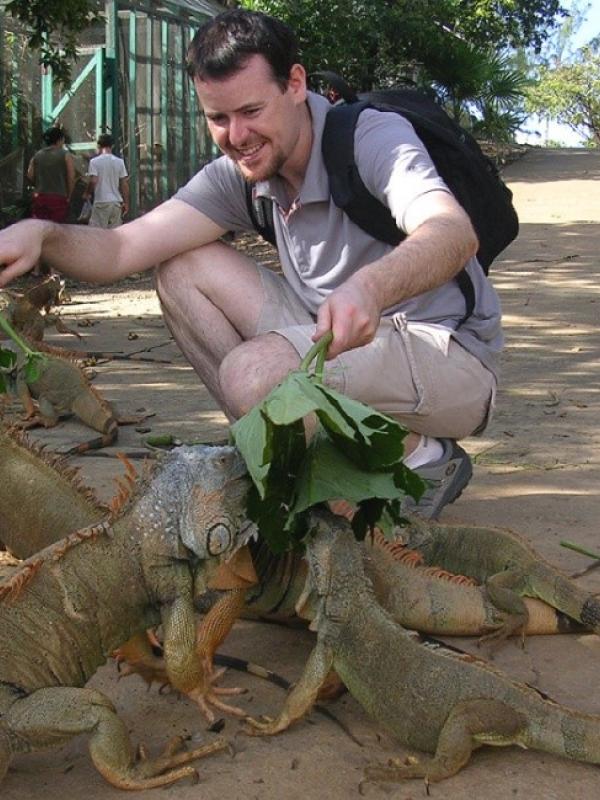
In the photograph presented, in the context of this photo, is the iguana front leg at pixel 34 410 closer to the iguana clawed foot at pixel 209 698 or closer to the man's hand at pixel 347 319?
the iguana clawed foot at pixel 209 698

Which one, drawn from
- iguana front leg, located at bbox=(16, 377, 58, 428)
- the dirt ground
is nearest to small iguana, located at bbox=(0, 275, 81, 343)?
the dirt ground

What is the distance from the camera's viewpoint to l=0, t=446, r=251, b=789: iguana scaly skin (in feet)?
9.99

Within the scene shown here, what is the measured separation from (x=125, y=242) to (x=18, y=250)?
0.86 metres

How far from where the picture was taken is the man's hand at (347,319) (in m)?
3.11

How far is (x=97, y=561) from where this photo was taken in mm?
3260

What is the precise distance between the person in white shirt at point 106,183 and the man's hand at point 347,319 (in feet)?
43.7

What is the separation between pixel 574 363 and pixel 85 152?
11.2m

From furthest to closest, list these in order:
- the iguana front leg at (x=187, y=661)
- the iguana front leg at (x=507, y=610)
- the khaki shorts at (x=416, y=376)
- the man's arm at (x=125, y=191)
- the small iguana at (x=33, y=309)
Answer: the man's arm at (x=125, y=191) → the small iguana at (x=33, y=309) → the khaki shorts at (x=416, y=376) → the iguana front leg at (x=507, y=610) → the iguana front leg at (x=187, y=661)

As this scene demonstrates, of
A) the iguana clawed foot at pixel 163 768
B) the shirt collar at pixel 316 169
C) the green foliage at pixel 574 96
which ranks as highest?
the shirt collar at pixel 316 169

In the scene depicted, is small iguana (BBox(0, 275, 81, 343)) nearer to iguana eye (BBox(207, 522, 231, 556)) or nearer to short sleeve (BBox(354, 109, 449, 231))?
short sleeve (BBox(354, 109, 449, 231))

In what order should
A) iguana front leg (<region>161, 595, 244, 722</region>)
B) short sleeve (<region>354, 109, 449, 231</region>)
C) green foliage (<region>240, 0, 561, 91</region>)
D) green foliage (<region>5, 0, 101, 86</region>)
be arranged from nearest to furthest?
1. iguana front leg (<region>161, 595, 244, 722</region>)
2. short sleeve (<region>354, 109, 449, 231</region>)
3. green foliage (<region>5, 0, 101, 86</region>)
4. green foliage (<region>240, 0, 561, 91</region>)

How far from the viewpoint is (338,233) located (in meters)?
4.54

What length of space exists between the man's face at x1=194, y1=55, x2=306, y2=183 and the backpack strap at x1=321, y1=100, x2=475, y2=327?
5.3 inches

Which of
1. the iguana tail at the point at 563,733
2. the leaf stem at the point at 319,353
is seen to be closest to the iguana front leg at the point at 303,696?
the iguana tail at the point at 563,733
